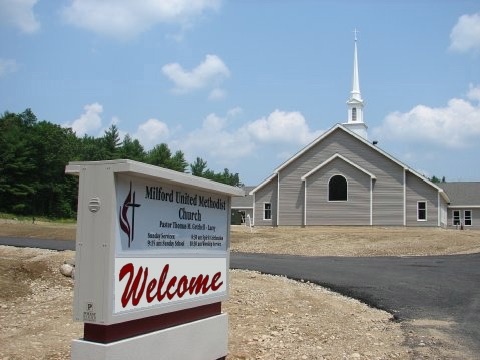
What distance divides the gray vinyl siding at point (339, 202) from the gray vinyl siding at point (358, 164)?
490 millimetres

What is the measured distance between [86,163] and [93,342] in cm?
148

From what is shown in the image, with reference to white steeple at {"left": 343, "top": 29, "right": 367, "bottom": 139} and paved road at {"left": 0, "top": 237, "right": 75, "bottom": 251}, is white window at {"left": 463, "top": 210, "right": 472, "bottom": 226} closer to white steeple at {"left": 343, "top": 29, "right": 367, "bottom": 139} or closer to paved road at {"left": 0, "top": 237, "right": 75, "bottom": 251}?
white steeple at {"left": 343, "top": 29, "right": 367, "bottom": 139}

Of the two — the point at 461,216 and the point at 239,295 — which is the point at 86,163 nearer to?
the point at 239,295

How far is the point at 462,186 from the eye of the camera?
51938mm

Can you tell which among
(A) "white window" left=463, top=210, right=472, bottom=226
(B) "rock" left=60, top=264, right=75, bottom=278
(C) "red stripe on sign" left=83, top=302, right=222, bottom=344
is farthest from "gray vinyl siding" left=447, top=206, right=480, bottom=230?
(C) "red stripe on sign" left=83, top=302, right=222, bottom=344

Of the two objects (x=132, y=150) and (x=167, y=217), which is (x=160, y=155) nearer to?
(x=132, y=150)

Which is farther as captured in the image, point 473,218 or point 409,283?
point 473,218

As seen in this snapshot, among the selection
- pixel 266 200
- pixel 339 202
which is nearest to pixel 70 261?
pixel 339 202

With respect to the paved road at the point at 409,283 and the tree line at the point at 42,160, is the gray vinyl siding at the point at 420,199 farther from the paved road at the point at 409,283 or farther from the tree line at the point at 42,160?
the tree line at the point at 42,160

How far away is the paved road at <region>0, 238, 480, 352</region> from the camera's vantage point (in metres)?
10.6

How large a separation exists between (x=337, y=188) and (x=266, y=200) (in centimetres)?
489

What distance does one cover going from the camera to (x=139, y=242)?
204 inches

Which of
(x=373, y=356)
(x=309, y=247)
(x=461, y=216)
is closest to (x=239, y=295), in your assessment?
(x=373, y=356)

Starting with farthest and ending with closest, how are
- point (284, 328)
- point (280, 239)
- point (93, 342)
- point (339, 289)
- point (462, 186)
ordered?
point (462, 186) → point (280, 239) → point (339, 289) → point (284, 328) → point (93, 342)
